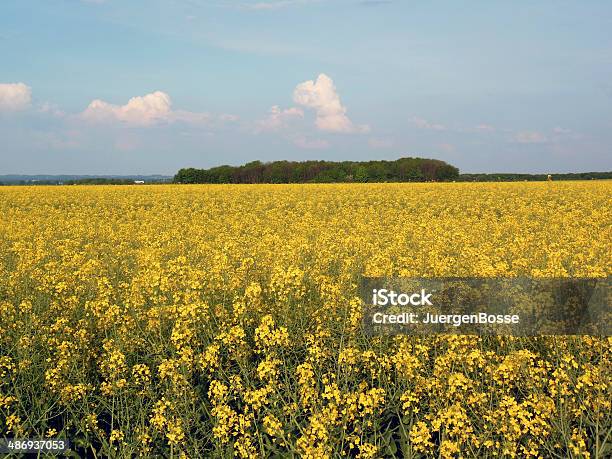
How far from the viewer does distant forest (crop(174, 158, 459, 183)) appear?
63125mm

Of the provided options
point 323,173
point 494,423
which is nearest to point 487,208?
point 494,423

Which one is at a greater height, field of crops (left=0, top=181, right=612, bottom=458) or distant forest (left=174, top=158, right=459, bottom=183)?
distant forest (left=174, top=158, right=459, bottom=183)

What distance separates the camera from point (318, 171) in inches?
2611

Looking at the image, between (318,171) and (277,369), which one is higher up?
(318,171)

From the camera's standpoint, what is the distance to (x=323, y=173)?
64438 millimetres

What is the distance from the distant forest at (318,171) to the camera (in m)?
63.1

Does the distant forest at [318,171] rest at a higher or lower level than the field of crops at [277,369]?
higher

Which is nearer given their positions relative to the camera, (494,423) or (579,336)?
(494,423)

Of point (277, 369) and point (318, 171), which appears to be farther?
point (318, 171)

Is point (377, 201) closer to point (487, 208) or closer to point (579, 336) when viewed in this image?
point (487, 208)

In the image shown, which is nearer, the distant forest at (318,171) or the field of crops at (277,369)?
the field of crops at (277,369)

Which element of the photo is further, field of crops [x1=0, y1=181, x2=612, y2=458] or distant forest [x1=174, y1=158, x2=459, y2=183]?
distant forest [x1=174, y1=158, x2=459, y2=183]

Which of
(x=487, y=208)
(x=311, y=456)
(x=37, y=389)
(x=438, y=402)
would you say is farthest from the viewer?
(x=487, y=208)

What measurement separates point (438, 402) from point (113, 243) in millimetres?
9733
